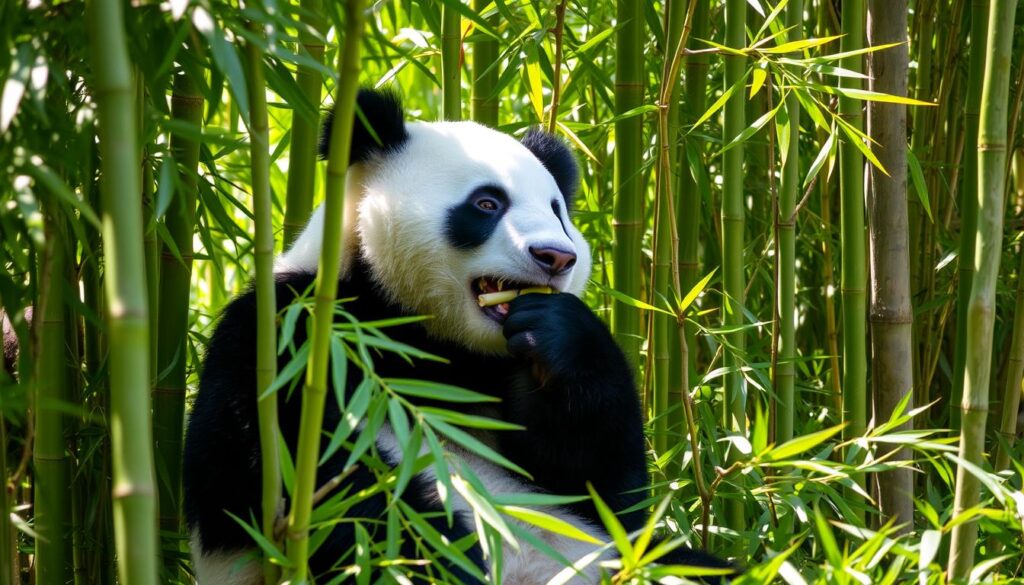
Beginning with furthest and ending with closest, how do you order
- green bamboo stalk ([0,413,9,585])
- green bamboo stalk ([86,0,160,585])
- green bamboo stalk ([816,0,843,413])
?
green bamboo stalk ([816,0,843,413]) < green bamboo stalk ([0,413,9,585]) < green bamboo stalk ([86,0,160,585])

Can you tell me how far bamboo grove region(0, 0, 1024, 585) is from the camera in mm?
1277

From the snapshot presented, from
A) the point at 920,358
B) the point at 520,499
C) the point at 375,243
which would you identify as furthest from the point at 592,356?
the point at 920,358

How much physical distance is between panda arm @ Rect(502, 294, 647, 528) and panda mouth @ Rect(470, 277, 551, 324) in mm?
53

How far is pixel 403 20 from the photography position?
13.2 feet

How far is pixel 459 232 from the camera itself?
2131 millimetres

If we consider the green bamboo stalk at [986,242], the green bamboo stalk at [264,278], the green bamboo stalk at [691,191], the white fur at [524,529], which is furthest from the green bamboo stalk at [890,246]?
the green bamboo stalk at [264,278]

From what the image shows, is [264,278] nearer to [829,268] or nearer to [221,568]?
[221,568]

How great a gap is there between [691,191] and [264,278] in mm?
1749

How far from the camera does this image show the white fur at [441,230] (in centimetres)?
210

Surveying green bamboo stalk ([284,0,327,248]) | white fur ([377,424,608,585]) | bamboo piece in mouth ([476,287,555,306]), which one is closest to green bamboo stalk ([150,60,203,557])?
green bamboo stalk ([284,0,327,248])

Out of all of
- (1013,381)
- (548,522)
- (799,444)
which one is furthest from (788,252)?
(548,522)

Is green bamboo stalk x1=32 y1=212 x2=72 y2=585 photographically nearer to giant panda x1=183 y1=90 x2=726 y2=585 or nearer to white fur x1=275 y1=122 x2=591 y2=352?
giant panda x1=183 y1=90 x2=726 y2=585

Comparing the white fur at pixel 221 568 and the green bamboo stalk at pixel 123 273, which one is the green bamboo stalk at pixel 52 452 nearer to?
the white fur at pixel 221 568

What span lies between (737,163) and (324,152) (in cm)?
80
